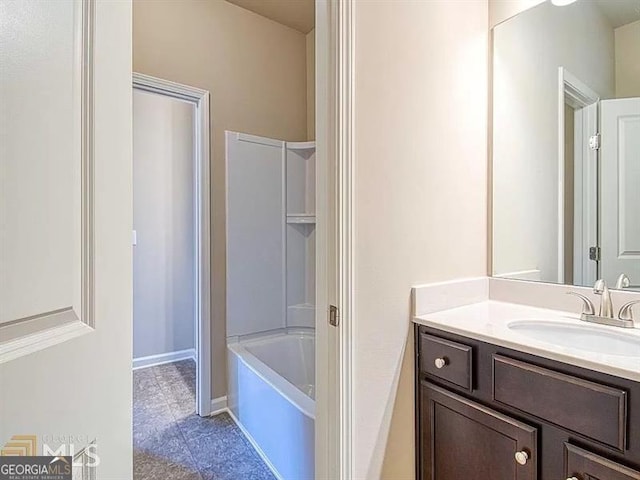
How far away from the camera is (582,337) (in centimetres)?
122

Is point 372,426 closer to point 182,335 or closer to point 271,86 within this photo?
point 271,86

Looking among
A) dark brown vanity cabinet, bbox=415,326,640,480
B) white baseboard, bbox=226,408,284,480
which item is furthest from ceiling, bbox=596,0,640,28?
white baseboard, bbox=226,408,284,480

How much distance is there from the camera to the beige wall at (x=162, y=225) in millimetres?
3229

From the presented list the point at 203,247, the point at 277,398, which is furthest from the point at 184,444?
the point at 203,247

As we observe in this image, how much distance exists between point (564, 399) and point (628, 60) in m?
1.19

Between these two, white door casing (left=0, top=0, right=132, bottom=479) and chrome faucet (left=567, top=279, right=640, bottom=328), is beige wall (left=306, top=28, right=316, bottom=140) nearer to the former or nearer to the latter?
chrome faucet (left=567, top=279, right=640, bottom=328)

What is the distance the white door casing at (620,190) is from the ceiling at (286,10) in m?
Result: 1.89

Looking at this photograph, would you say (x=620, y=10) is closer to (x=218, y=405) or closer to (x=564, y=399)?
(x=564, y=399)

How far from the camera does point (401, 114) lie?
1.30 metres

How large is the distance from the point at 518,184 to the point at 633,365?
3.09 feet

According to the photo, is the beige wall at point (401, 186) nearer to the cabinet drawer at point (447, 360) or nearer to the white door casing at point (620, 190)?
the cabinet drawer at point (447, 360)

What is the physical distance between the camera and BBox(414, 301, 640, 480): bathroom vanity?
0.85 metres

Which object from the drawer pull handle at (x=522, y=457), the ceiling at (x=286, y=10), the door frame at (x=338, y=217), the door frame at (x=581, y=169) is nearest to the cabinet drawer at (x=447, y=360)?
the drawer pull handle at (x=522, y=457)

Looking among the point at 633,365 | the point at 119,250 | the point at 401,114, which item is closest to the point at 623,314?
the point at 633,365
